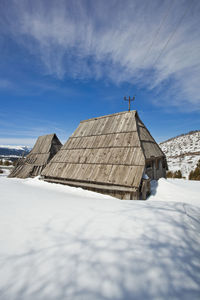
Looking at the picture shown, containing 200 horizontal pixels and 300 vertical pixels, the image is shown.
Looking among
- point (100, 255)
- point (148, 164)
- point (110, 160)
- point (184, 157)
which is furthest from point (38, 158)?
point (184, 157)

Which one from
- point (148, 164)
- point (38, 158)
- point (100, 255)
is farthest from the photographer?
point (38, 158)

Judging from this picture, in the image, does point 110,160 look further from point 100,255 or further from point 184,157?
point 184,157

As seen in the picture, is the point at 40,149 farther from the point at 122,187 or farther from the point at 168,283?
the point at 168,283

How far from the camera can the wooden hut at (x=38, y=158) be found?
16156 mm

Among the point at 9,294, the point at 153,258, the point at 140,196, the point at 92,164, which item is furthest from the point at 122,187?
the point at 9,294

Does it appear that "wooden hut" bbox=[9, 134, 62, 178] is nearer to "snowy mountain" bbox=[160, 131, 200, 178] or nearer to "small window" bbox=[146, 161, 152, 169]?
"small window" bbox=[146, 161, 152, 169]

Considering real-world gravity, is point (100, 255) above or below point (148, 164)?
below

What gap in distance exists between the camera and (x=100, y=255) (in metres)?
2.31

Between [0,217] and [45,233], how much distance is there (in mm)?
1539

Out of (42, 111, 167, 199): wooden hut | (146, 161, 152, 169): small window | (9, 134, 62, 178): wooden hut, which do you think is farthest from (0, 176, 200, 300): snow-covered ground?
(9, 134, 62, 178): wooden hut

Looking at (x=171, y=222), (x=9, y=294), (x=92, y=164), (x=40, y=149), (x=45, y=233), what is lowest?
(x=9, y=294)

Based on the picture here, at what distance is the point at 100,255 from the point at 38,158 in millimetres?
16915

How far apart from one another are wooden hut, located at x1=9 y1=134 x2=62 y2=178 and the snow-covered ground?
→ 1324 cm

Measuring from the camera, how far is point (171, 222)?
3.23 m
